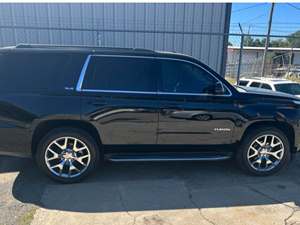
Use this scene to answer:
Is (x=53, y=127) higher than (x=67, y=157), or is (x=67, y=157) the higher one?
(x=53, y=127)

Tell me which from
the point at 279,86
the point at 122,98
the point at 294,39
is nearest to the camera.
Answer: the point at 122,98

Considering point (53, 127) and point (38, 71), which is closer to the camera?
point (38, 71)

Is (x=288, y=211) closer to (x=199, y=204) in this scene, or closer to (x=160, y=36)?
(x=199, y=204)

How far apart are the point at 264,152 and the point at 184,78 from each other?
5.78 feet

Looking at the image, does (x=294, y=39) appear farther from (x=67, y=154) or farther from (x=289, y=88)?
(x=67, y=154)

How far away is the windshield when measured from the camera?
320 inches

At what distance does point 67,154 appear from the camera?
3.82 meters

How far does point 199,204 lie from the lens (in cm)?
344

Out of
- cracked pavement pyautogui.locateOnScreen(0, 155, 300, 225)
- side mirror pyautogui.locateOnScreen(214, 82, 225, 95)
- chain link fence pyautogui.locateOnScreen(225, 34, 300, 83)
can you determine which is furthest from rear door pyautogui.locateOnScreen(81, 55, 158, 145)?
chain link fence pyautogui.locateOnScreen(225, 34, 300, 83)

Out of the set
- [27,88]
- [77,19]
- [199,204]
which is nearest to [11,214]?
[27,88]

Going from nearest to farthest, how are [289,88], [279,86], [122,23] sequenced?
[279,86] → [289,88] → [122,23]

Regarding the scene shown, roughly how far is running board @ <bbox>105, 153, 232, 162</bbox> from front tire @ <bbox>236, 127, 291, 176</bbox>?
0.91 ft

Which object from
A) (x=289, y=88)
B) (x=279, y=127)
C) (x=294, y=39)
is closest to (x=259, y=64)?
(x=294, y=39)

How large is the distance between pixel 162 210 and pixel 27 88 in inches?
93.8
